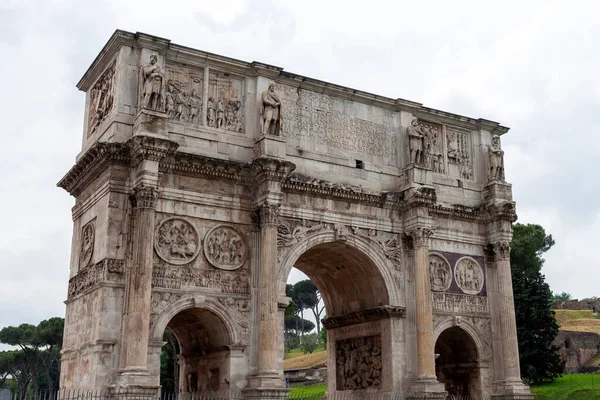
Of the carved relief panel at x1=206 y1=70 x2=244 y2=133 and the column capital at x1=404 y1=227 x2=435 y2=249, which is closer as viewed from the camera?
the carved relief panel at x1=206 y1=70 x2=244 y2=133

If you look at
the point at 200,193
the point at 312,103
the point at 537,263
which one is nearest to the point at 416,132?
the point at 312,103

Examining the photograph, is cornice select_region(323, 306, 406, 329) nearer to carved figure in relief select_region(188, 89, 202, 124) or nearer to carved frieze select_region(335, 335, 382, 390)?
carved frieze select_region(335, 335, 382, 390)

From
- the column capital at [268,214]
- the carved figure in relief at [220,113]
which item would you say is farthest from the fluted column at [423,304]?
the carved figure in relief at [220,113]

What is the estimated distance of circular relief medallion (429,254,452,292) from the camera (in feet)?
66.1

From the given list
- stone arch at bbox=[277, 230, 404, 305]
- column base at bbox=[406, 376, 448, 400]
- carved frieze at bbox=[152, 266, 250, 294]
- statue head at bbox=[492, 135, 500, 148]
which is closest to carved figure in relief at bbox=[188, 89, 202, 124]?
carved frieze at bbox=[152, 266, 250, 294]

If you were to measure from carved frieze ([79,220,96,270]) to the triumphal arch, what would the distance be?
124 millimetres

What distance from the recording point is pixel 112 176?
16.2 meters

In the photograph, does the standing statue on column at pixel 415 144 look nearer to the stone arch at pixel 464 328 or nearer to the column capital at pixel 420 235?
the column capital at pixel 420 235

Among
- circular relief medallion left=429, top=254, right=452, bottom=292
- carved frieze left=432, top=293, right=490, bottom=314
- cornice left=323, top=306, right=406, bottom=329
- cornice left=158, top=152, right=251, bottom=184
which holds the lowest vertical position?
cornice left=323, top=306, right=406, bottom=329

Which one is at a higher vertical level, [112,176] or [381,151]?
[381,151]

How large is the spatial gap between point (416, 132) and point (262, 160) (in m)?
5.62

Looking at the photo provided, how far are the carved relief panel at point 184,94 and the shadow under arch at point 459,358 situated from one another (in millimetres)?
8976

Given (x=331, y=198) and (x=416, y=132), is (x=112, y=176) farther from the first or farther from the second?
(x=416, y=132)

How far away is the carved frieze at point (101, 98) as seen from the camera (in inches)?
693
